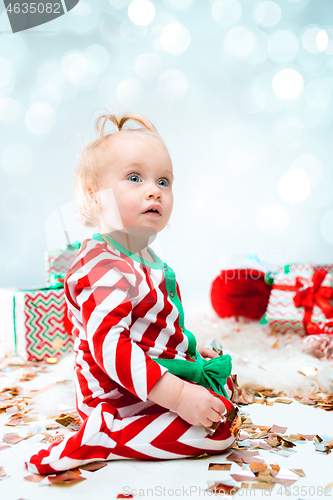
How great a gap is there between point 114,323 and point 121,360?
5 centimetres

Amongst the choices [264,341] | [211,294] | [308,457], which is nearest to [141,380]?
[308,457]

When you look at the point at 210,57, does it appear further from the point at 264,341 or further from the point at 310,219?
the point at 264,341

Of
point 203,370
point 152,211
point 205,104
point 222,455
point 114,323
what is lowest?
point 222,455

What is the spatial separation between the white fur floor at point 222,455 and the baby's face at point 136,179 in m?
0.36

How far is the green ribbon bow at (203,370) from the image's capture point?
0.65 meters

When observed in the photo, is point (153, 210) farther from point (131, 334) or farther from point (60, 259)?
point (60, 259)

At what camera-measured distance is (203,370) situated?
2.28ft

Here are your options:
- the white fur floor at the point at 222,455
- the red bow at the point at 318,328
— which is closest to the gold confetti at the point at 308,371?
the white fur floor at the point at 222,455

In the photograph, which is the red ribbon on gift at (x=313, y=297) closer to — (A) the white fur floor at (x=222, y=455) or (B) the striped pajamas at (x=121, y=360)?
(A) the white fur floor at (x=222, y=455)

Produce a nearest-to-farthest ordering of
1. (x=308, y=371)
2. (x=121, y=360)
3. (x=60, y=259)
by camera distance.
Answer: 1. (x=121, y=360)
2. (x=308, y=371)
3. (x=60, y=259)

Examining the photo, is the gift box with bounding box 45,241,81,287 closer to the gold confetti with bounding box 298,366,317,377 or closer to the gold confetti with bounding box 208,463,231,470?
the gold confetti with bounding box 298,366,317,377

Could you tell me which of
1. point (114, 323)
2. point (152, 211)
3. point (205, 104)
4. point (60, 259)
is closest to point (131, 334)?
point (114, 323)

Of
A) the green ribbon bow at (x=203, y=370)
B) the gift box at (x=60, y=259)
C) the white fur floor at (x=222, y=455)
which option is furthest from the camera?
the gift box at (x=60, y=259)

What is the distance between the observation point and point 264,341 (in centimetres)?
124
